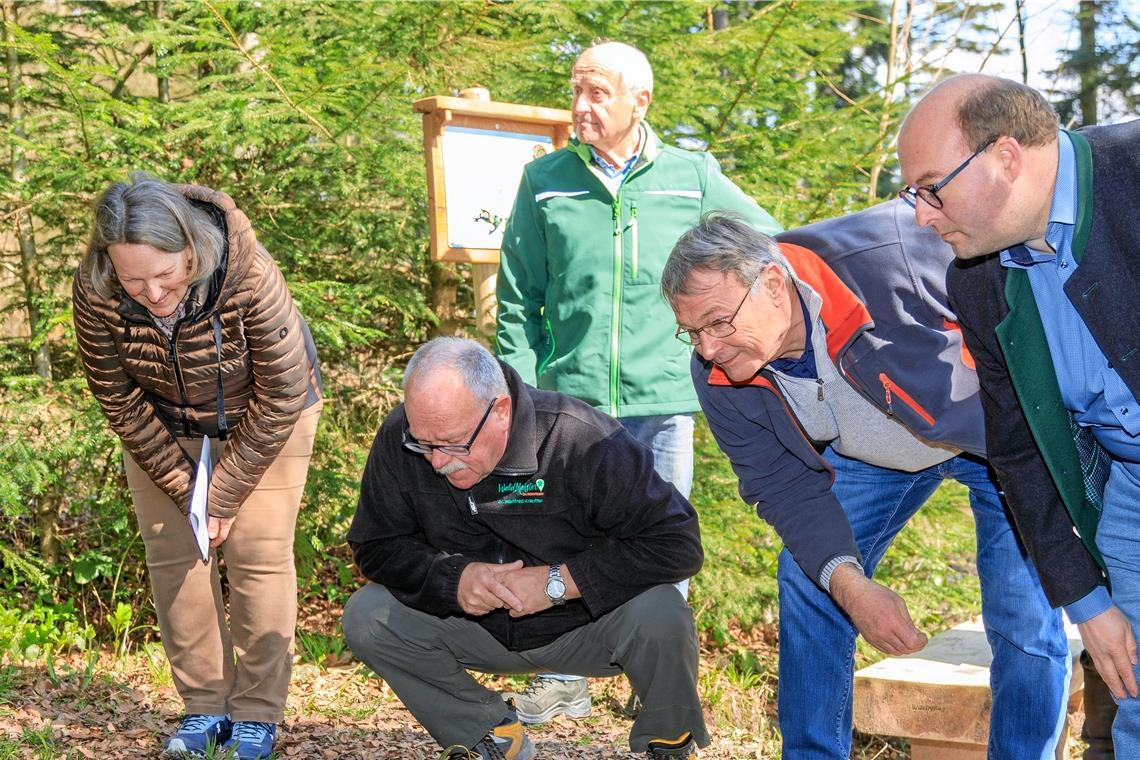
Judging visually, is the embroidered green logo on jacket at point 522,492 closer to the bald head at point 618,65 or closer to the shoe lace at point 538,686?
the shoe lace at point 538,686

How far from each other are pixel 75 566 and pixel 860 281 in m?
3.98

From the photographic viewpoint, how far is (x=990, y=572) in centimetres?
296

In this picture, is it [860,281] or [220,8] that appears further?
[220,8]

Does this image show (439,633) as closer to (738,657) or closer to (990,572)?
(990,572)

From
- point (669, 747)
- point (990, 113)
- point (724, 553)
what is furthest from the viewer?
point (724, 553)

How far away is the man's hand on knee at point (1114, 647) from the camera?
7.59 feet

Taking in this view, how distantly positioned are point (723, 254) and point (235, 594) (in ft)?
6.71

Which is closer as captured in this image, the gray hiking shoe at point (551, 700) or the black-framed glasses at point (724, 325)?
the black-framed glasses at point (724, 325)

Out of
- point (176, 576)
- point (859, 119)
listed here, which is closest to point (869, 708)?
point (176, 576)

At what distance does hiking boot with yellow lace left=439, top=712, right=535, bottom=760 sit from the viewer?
3.37 metres

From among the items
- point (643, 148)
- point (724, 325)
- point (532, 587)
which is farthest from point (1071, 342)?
point (643, 148)

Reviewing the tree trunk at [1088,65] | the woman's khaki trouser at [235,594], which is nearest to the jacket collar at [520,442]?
the woman's khaki trouser at [235,594]

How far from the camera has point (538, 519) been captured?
326 centimetres

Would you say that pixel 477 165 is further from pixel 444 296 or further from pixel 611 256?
pixel 444 296
